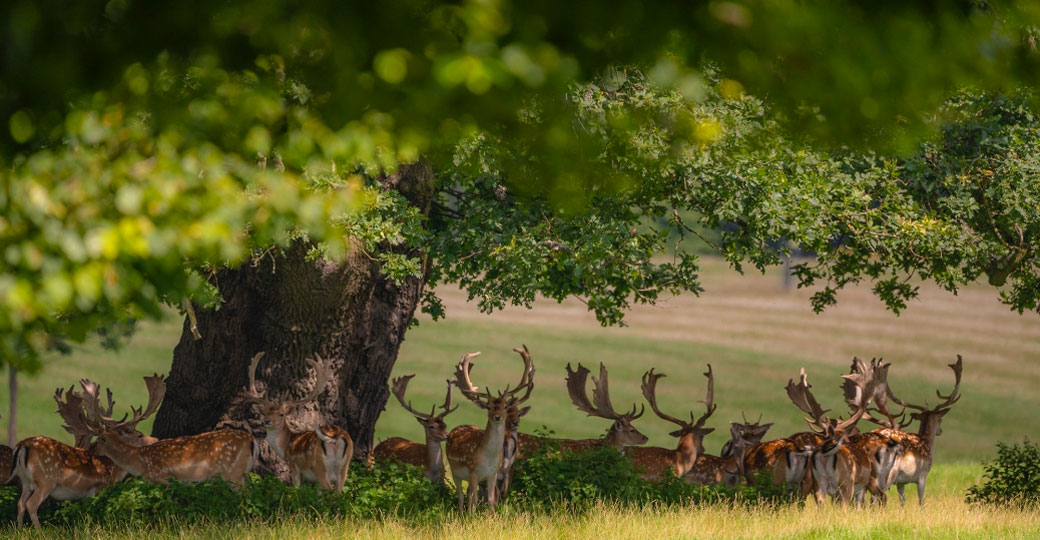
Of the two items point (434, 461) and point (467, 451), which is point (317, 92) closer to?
point (467, 451)

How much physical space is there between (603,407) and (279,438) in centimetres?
452

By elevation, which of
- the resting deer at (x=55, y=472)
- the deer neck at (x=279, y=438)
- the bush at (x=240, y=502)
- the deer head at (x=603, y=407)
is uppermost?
the deer head at (x=603, y=407)

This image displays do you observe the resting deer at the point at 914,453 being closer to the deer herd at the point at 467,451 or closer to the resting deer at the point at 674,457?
the deer herd at the point at 467,451

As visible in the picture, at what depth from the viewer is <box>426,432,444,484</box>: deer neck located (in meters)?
14.4

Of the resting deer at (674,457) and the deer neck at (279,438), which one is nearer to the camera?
the deer neck at (279,438)

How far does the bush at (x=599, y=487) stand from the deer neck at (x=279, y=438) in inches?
115

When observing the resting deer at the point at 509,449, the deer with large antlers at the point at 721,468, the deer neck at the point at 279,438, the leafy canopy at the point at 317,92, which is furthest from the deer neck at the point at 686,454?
the leafy canopy at the point at 317,92

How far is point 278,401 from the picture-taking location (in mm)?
14062

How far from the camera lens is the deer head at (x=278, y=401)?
13672 mm

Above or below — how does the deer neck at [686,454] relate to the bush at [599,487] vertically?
above

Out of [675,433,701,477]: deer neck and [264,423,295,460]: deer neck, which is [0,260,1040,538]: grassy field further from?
[264,423,295,460]: deer neck

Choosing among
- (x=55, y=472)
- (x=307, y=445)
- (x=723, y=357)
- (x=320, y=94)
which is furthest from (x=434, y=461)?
(x=723, y=357)

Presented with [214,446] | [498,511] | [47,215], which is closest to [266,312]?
[214,446]

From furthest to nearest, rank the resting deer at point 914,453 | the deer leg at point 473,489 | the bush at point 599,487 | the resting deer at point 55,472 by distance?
the resting deer at point 914,453 < the bush at point 599,487 < the deer leg at point 473,489 < the resting deer at point 55,472
